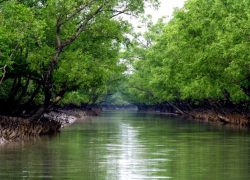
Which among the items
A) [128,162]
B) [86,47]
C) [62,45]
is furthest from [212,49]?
[128,162]

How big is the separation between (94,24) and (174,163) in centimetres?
2476

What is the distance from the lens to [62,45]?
46969 millimetres

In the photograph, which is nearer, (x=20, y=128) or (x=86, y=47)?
(x=20, y=128)

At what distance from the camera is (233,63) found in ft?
192

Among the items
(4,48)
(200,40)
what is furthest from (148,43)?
(4,48)

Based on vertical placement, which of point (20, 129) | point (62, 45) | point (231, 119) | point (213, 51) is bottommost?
point (20, 129)

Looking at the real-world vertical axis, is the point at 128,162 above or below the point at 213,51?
below

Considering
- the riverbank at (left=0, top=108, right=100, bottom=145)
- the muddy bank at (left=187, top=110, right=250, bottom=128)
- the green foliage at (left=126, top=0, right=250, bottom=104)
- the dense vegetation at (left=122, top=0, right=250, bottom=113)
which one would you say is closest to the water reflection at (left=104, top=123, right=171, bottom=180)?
the riverbank at (left=0, top=108, right=100, bottom=145)

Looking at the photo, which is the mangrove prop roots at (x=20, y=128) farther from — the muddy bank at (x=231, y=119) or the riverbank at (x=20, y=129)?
the muddy bank at (x=231, y=119)

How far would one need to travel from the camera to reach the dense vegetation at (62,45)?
45.0 meters

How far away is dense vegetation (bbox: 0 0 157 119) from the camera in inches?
1772

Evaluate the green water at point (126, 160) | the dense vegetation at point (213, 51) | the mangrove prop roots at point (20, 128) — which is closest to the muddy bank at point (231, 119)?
the dense vegetation at point (213, 51)

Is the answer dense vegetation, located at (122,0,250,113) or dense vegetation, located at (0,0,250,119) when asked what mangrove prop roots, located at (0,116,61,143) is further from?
dense vegetation, located at (122,0,250,113)

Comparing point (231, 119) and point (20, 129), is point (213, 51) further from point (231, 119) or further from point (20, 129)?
point (20, 129)
